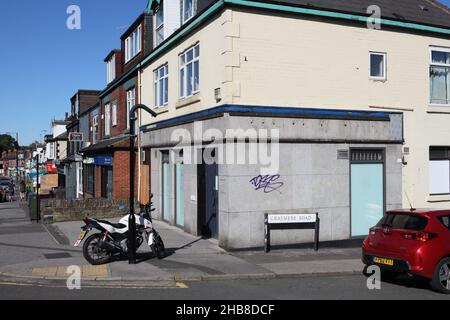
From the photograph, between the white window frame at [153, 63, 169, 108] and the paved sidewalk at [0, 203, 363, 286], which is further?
the white window frame at [153, 63, 169, 108]

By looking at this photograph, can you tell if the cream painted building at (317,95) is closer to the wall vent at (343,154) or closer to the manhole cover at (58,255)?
the wall vent at (343,154)

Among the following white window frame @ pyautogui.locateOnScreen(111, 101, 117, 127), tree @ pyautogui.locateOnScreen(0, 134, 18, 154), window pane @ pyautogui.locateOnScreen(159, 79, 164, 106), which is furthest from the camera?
tree @ pyautogui.locateOnScreen(0, 134, 18, 154)

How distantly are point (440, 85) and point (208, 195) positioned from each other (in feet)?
28.4

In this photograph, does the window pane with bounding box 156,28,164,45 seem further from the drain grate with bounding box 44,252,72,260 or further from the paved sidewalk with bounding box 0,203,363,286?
the drain grate with bounding box 44,252,72,260

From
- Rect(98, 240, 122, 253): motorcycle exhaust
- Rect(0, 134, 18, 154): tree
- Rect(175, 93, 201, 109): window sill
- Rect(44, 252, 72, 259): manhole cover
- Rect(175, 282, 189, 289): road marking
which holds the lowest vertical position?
Rect(175, 282, 189, 289): road marking

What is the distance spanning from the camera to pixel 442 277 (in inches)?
380

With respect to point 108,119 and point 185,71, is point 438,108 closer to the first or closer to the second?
point 185,71

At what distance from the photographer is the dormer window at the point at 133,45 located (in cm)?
2435

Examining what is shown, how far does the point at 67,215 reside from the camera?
21.2m

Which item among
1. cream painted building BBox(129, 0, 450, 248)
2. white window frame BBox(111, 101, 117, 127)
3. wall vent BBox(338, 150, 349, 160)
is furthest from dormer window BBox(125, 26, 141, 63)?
wall vent BBox(338, 150, 349, 160)

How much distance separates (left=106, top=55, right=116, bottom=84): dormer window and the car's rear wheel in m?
23.5

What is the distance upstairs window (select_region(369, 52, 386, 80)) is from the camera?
1602 cm
